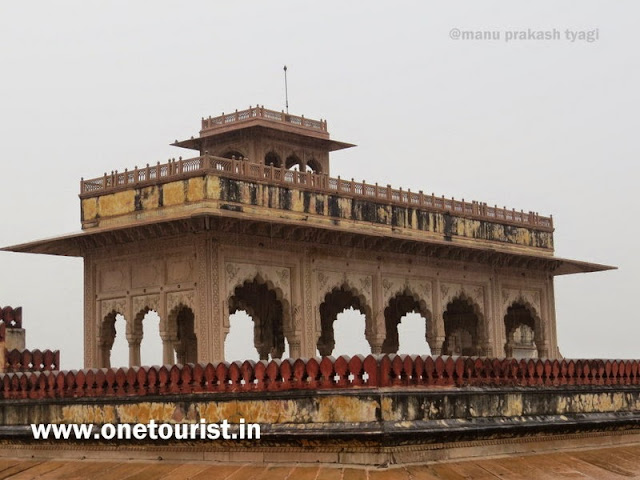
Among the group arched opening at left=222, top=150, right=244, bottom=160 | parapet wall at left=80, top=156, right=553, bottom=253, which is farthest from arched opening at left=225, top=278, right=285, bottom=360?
parapet wall at left=80, top=156, right=553, bottom=253

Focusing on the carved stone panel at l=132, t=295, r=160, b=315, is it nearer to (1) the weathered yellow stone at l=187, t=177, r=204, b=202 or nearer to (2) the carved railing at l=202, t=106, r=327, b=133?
(1) the weathered yellow stone at l=187, t=177, r=204, b=202

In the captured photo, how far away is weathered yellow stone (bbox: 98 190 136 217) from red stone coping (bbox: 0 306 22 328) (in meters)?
3.49

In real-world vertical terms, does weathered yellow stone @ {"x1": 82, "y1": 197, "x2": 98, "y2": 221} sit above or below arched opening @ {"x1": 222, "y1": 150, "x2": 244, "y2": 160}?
below

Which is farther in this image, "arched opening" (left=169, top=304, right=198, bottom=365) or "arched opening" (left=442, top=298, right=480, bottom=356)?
"arched opening" (left=442, top=298, right=480, bottom=356)

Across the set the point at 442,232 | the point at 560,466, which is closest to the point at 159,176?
the point at 442,232

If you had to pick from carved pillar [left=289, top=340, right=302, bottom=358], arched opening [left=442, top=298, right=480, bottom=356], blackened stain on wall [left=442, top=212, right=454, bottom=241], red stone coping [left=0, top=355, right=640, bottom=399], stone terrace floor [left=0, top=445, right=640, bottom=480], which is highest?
blackened stain on wall [left=442, top=212, right=454, bottom=241]

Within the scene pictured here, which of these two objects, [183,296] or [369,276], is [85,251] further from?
[369,276]

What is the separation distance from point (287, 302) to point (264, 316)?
4065 mm

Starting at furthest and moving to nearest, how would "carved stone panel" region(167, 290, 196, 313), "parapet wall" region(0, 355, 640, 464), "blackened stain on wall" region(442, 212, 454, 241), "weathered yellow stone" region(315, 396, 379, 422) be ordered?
"blackened stain on wall" region(442, 212, 454, 241)
"carved stone panel" region(167, 290, 196, 313)
"parapet wall" region(0, 355, 640, 464)
"weathered yellow stone" region(315, 396, 379, 422)

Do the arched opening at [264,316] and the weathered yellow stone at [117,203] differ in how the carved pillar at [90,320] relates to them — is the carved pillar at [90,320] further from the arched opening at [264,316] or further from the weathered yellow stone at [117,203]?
the arched opening at [264,316]

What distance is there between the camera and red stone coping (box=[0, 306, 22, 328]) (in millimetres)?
18822

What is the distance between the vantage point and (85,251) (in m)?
23.0

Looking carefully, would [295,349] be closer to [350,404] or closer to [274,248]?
[274,248]

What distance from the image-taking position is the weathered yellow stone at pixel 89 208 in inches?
885
